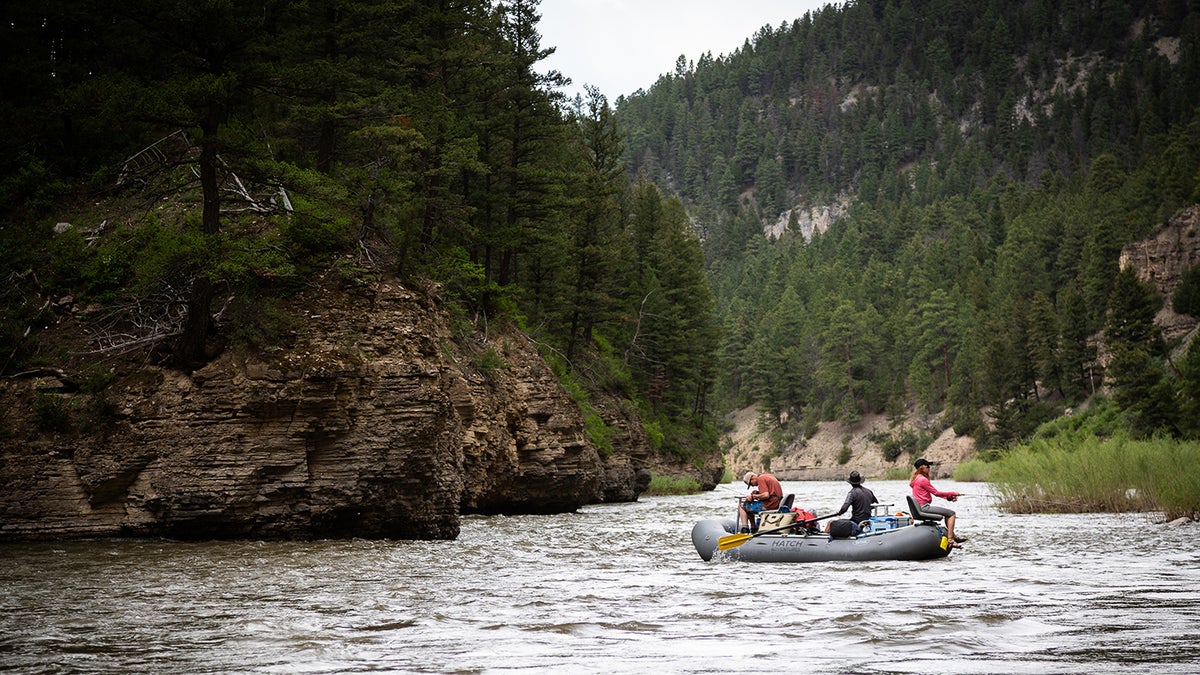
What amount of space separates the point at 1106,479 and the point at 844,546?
1372cm

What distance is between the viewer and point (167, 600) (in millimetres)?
14062

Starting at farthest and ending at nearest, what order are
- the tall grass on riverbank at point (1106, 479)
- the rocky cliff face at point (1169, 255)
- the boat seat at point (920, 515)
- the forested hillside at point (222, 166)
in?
the rocky cliff face at point (1169, 255) → the tall grass on riverbank at point (1106, 479) → the forested hillside at point (222, 166) → the boat seat at point (920, 515)

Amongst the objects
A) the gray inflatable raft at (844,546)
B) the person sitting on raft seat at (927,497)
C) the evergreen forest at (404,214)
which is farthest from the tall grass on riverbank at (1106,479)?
the evergreen forest at (404,214)

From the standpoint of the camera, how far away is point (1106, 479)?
1189 inches

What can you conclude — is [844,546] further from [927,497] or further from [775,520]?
[927,497]

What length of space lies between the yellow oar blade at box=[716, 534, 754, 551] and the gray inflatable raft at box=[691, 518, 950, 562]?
0.18ft

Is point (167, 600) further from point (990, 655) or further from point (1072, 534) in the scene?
point (1072, 534)

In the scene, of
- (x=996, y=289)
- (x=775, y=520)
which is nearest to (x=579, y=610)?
(x=775, y=520)

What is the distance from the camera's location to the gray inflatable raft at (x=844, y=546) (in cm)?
2011

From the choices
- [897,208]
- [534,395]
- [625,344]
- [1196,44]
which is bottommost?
[534,395]

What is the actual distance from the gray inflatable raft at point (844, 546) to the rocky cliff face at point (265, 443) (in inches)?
258

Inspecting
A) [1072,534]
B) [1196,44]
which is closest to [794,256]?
[1196,44]

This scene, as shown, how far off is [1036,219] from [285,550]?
4102 inches

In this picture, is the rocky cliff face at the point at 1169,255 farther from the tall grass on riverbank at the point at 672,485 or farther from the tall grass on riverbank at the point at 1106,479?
the tall grass on riverbank at the point at 1106,479
